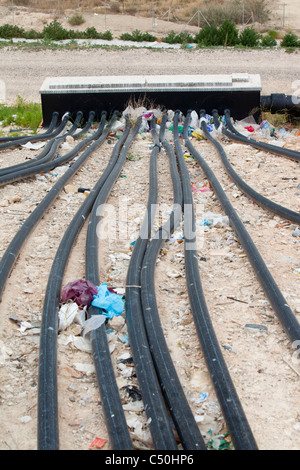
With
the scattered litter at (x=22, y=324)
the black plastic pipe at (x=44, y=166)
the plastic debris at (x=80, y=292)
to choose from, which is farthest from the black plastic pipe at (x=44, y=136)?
the scattered litter at (x=22, y=324)

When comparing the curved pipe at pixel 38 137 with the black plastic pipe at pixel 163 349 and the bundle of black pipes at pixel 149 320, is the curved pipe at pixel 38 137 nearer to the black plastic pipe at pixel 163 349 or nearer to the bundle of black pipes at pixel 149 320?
the bundle of black pipes at pixel 149 320

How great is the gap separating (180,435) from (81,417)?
63 centimetres

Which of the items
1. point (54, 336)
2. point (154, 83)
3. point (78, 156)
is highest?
point (154, 83)

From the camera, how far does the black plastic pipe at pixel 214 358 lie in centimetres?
285

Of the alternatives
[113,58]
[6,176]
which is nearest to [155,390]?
[6,176]

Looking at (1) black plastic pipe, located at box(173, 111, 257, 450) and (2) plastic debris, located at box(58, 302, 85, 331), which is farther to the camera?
(2) plastic debris, located at box(58, 302, 85, 331)

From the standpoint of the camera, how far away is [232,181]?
6.93 metres

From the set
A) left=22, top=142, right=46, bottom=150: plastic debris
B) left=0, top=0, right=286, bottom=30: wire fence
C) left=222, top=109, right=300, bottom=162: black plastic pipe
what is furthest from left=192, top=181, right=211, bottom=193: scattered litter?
left=0, top=0, right=286, bottom=30: wire fence

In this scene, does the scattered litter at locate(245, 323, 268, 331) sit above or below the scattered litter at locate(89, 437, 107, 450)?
above

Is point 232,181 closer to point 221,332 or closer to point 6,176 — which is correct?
point 6,176

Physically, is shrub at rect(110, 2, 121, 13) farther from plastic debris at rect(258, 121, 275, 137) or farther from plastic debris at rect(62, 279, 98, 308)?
plastic debris at rect(62, 279, 98, 308)

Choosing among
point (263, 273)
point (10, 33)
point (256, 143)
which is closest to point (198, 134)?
point (256, 143)

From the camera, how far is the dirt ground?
3115 millimetres

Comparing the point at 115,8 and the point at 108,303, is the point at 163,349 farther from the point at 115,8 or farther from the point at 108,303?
the point at 115,8
